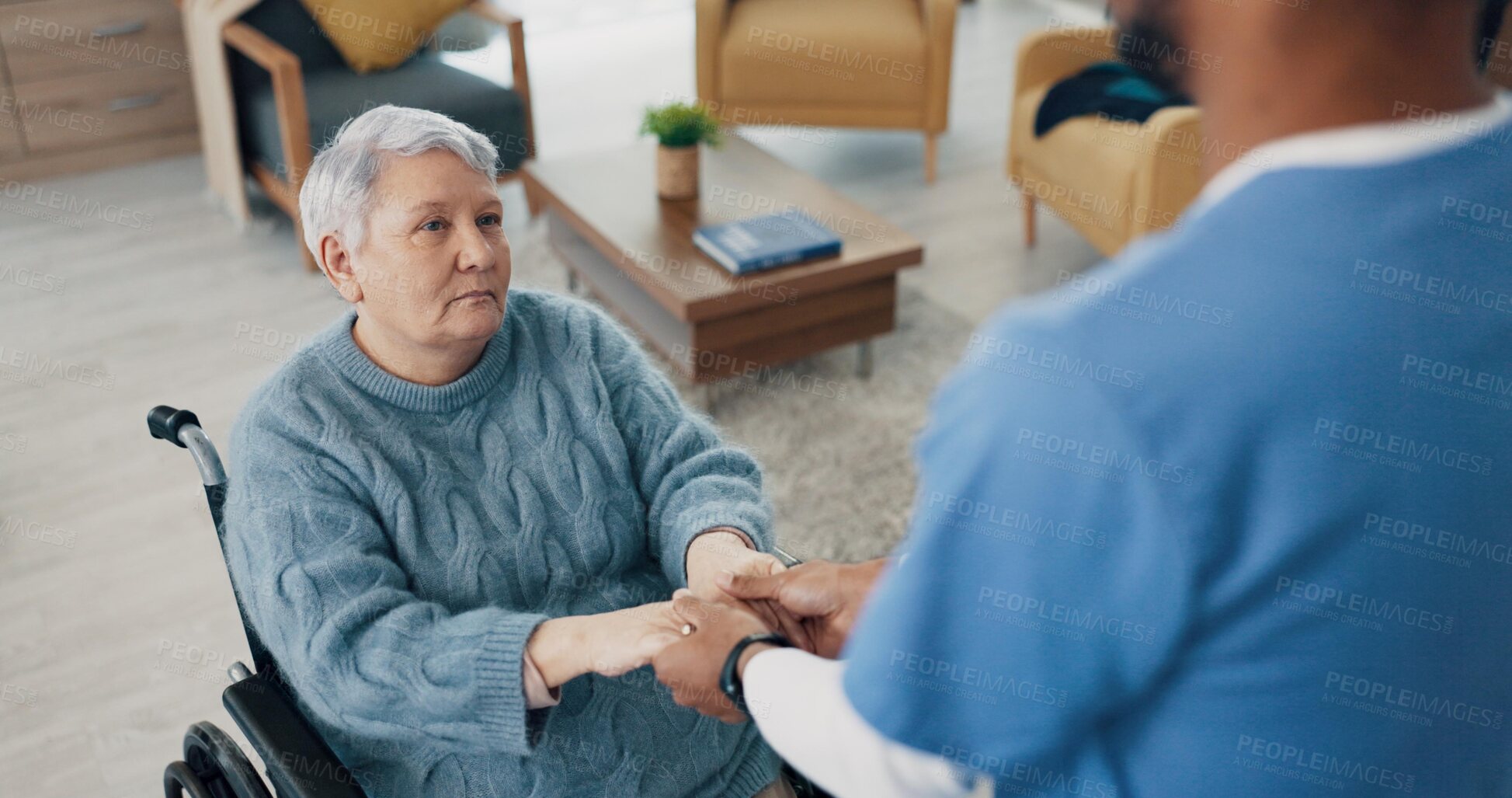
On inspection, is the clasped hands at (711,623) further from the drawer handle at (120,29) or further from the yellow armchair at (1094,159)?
the drawer handle at (120,29)

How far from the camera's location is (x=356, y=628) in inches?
56.3

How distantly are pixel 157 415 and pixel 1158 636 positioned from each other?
4.24 ft

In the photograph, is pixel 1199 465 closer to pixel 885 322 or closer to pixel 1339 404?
pixel 1339 404

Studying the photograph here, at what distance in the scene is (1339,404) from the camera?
739 mm

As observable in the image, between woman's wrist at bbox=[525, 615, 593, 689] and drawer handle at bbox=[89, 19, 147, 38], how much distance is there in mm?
3989

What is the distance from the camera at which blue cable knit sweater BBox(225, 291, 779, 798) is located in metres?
1.43

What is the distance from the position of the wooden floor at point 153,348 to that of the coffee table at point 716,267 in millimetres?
575

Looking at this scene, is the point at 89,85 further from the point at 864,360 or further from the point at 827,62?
the point at 864,360

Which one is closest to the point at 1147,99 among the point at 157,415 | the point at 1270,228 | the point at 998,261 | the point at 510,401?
the point at 998,261

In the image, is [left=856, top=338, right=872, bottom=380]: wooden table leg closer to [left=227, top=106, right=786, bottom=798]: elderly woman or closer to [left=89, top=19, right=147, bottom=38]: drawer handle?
[left=227, top=106, right=786, bottom=798]: elderly woman

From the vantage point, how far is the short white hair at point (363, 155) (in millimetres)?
1532

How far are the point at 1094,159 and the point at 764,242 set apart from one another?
1051 millimetres

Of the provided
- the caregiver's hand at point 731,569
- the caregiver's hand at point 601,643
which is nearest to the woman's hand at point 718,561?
the caregiver's hand at point 731,569

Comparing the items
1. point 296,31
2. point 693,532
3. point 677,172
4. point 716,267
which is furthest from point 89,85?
point 693,532
